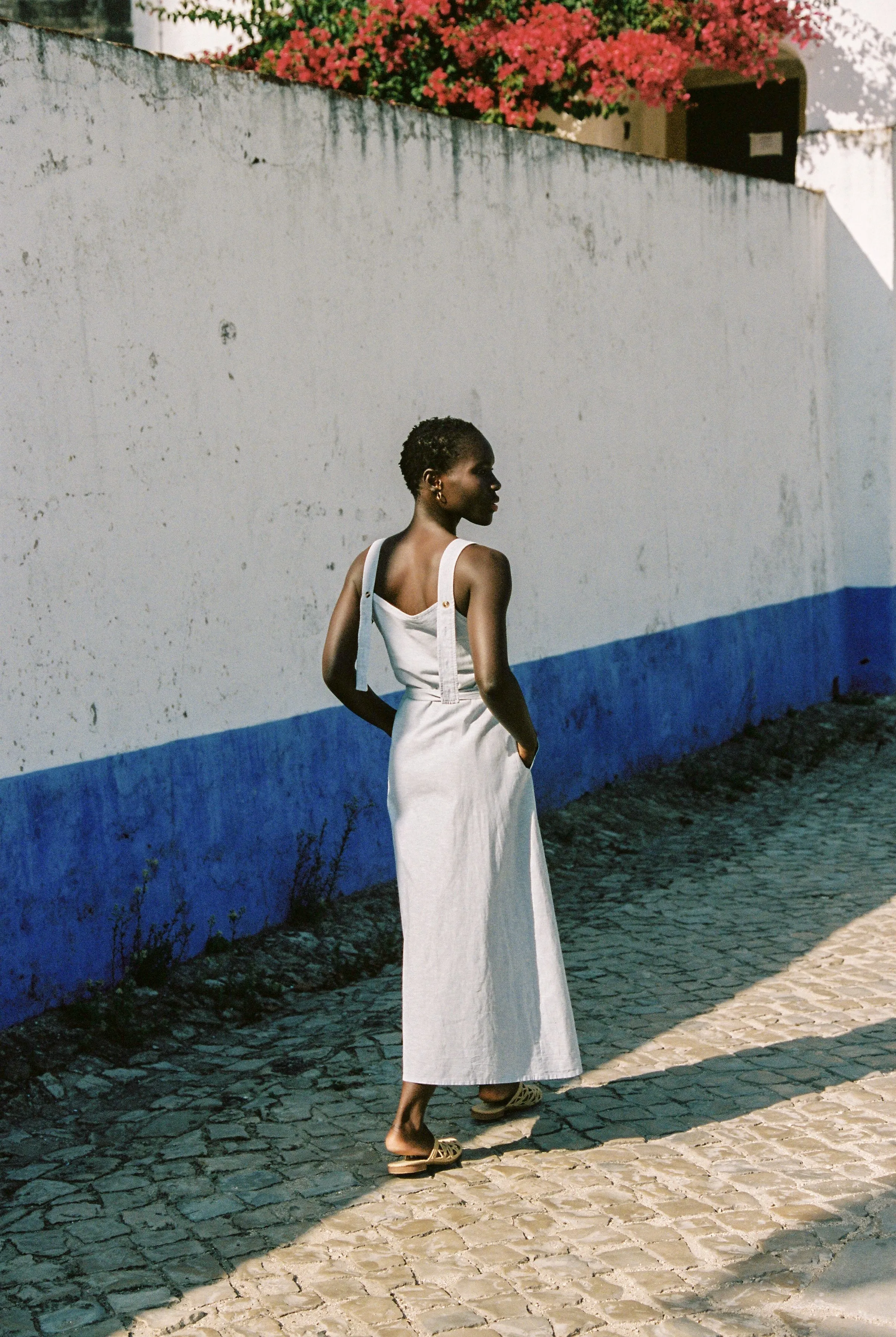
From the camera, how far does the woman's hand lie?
159 inches

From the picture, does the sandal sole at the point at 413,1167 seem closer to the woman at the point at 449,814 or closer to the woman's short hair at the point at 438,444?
the woman at the point at 449,814

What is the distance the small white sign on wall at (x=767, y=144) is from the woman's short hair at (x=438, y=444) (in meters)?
10.8

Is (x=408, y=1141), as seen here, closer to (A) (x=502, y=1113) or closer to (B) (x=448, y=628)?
(A) (x=502, y=1113)

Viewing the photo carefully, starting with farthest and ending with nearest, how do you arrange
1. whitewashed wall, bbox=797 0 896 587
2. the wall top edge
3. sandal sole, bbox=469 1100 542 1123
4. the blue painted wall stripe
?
whitewashed wall, bbox=797 0 896 587
the wall top edge
the blue painted wall stripe
sandal sole, bbox=469 1100 542 1123

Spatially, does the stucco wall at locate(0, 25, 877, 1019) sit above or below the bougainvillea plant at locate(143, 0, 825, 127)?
below

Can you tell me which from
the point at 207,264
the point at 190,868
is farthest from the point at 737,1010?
the point at 207,264

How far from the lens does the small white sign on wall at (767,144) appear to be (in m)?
13.9

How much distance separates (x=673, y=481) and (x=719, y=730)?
149 centimetres

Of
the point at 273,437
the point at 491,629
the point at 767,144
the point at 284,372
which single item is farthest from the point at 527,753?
the point at 767,144

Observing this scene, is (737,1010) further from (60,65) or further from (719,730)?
(719,730)

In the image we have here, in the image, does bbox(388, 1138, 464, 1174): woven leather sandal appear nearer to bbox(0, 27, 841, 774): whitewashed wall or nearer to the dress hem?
the dress hem

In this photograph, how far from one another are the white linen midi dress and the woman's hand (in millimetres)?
18

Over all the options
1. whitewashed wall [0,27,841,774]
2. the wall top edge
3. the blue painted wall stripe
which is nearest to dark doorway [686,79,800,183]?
the wall top edge

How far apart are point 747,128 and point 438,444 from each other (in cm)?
1119
